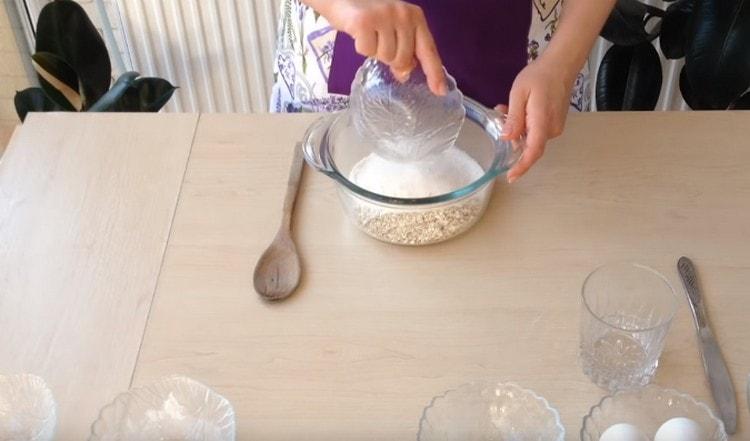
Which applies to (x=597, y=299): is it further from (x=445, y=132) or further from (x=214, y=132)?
(x=214, y=132)

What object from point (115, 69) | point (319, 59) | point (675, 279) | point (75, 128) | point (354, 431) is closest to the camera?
point (354, 431)

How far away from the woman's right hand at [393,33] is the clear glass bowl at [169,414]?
330mm

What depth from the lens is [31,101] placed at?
4.77 feet

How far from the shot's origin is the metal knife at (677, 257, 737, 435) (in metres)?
0.65

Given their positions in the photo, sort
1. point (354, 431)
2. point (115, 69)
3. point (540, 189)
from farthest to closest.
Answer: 1. point (115, 69)
2. point (540, 189)
3. point (354, 431)

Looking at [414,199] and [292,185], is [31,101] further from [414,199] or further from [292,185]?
[414,199]

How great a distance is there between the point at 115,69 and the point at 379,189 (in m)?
1.10

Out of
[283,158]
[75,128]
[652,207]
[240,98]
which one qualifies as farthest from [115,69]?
[652,207]

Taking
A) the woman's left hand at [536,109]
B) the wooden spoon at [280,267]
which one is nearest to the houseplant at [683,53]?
the woman's left hand at [536,109]

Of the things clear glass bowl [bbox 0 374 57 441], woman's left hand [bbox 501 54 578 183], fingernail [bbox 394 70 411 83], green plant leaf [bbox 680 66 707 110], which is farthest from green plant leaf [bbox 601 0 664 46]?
clear glass bowl [bbox 0 374 57 441]

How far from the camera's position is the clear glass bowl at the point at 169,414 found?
644 millimetres

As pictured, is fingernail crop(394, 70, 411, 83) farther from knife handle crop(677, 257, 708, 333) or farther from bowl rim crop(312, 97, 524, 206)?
knife handle crop(677, 257, 708, 333)

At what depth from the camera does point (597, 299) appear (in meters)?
0.73

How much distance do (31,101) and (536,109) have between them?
102cm
